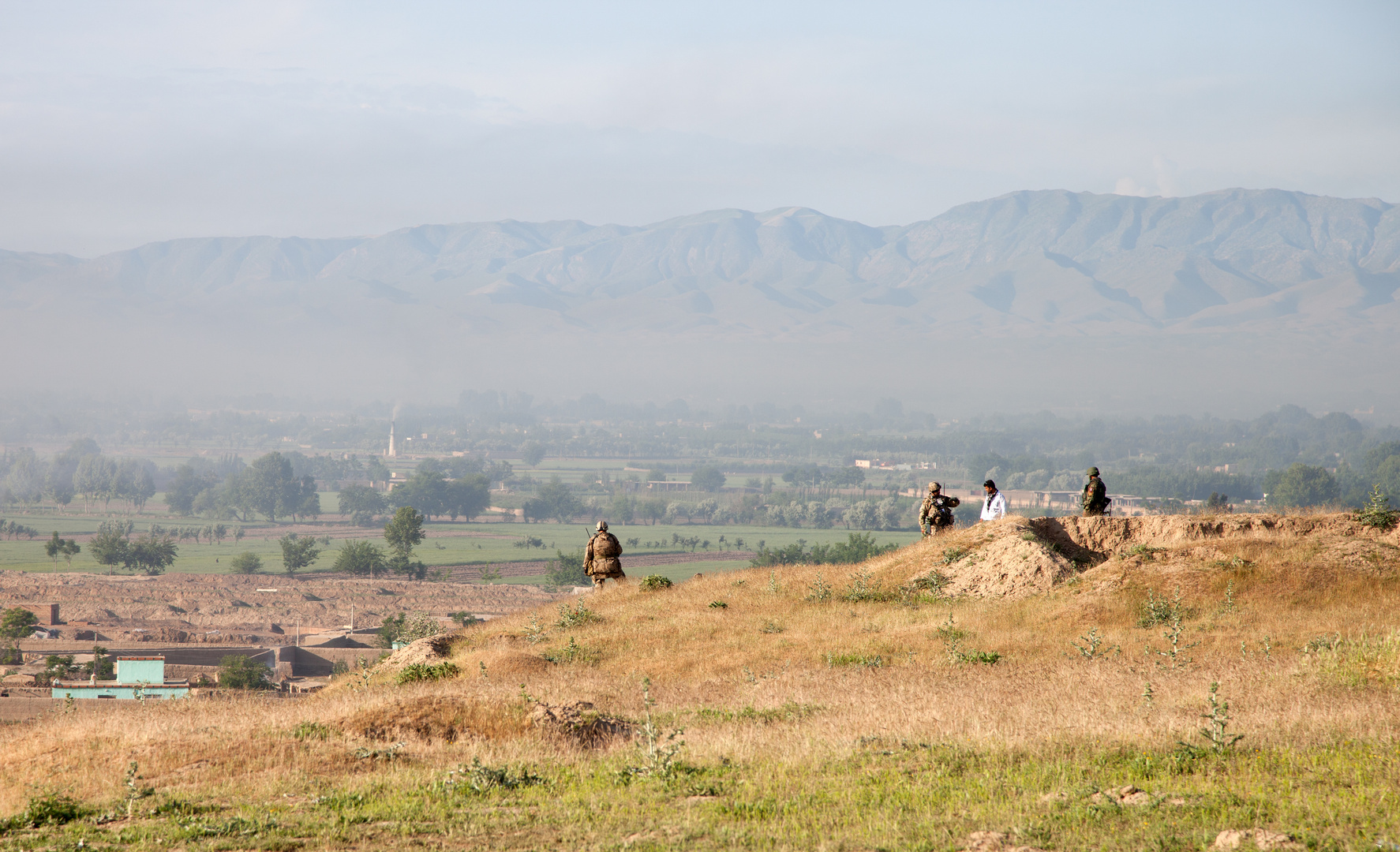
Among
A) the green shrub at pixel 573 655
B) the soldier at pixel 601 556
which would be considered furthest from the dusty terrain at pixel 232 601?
the green shrub at pixel 573 655

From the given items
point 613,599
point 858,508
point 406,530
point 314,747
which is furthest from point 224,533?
point 314,747

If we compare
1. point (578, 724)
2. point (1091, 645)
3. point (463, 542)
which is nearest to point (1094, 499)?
point (1091, 645)

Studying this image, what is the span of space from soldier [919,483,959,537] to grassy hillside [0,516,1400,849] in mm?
4825

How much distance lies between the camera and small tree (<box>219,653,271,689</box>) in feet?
188

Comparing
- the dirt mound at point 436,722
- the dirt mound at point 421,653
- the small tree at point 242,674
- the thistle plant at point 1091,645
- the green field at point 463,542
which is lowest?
the green field at point 463,542

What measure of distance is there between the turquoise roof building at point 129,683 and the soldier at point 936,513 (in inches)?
1352

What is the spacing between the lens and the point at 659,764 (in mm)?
11297

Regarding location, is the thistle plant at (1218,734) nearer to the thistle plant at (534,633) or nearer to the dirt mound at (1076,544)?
the dirt mound at (1076,544)

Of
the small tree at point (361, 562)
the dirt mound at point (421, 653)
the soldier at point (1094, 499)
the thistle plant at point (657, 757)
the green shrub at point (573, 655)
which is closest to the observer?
the thistle plant at point (657, 757)

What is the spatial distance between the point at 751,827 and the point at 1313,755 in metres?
5.42

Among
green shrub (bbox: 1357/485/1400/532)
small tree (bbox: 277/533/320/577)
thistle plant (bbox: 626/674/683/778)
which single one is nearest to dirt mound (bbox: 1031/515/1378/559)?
green shrub (bbox: 1357/485/1400/532)

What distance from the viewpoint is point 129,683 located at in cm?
5644

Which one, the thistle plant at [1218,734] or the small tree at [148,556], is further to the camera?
the small tree at [148,556]

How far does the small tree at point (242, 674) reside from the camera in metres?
57.4
